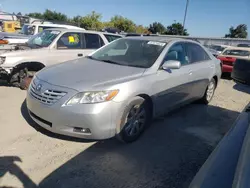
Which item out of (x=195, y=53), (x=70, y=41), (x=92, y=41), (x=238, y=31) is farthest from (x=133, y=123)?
(x=238, y=31)

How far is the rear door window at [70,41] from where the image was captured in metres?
6.70

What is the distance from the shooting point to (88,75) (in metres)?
3.68

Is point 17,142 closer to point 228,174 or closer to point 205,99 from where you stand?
point 228,174

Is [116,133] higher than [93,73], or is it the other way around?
[93,73]

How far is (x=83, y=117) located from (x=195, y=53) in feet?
10.4

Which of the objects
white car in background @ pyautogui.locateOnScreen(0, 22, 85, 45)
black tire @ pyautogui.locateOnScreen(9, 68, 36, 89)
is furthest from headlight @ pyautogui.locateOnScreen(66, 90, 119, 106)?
white car in background @ pyautogui.locateOnScreen(0, 22, 85, 45)

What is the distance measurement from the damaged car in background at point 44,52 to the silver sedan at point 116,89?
197 centimetres

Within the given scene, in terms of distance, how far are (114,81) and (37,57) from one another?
135 inches

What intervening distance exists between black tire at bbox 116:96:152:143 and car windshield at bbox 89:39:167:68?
26.1 inches

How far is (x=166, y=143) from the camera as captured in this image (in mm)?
3906

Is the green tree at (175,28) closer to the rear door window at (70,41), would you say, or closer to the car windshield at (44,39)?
the rear door window at (70,41)

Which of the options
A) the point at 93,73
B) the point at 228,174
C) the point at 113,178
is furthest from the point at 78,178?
the point at 228,174

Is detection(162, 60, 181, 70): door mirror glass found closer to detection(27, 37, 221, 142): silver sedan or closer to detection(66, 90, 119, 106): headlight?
detection(27, 37, 221, 142): silver sedan

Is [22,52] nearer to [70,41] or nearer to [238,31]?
[70,41]
